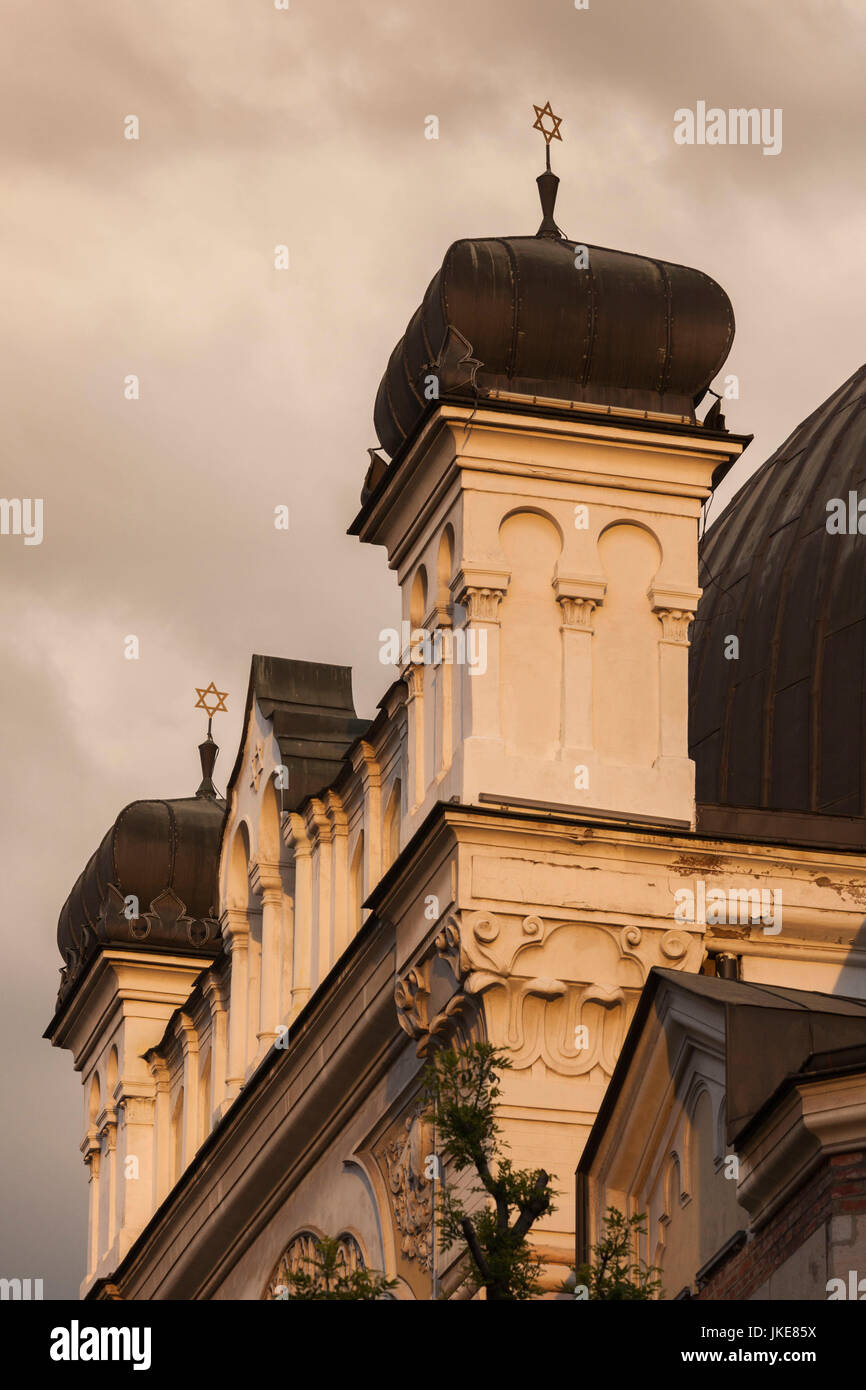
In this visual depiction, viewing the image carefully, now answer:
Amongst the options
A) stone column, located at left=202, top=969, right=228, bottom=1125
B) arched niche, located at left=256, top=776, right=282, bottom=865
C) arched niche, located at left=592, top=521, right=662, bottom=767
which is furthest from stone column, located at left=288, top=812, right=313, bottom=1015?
arched niche, located at left=592, top=521, right=662, bottom=767

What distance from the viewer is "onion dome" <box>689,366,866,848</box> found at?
103 feet

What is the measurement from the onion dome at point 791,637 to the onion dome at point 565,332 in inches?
193

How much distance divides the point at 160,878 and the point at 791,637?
9017 mm

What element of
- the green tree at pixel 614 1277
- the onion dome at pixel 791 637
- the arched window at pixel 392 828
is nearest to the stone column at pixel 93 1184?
the onion dome at pixel 791 637

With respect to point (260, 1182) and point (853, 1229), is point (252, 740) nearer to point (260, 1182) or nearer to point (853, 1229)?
point (260, 1182)

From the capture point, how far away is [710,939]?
25516mm

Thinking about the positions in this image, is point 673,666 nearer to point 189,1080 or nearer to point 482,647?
point 482,647

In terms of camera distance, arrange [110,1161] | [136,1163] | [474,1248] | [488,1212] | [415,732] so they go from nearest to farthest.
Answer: [474,1248] → [488,1212] → [415,732] → [136,1163] → [110,1161]

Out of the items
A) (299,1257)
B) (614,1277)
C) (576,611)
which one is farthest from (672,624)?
(614,1277)

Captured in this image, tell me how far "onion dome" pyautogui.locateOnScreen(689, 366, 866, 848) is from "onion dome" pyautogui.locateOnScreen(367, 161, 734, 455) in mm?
4913

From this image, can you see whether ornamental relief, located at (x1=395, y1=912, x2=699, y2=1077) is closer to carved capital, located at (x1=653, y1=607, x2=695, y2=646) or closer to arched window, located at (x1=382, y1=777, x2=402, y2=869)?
carved capital, located at (x1=653, y1=607, x2=695, y2=646)

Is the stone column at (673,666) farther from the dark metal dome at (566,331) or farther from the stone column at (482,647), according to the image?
the dark metal dome at (566,331)

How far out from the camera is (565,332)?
2670 cm

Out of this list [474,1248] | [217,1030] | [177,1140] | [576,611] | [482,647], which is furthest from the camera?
[177,1140]
